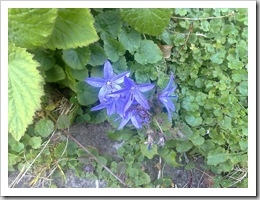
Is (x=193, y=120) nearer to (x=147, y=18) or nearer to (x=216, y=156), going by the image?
(x=216, y=156)

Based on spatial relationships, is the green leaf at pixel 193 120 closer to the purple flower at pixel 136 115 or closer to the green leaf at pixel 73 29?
the purple flower at pixel 136 115

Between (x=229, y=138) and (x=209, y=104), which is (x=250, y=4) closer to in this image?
(x=209, y=104)

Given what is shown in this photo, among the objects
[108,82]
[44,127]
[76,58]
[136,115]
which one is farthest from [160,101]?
[44,127]

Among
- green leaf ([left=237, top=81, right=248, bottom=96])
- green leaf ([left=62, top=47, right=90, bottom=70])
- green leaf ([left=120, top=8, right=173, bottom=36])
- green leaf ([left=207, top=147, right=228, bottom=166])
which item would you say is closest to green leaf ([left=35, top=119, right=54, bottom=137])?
green leaf ([left=62, top=47, right=90, bottom=70])

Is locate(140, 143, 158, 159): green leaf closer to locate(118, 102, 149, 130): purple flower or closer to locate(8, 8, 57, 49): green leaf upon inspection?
locate(118, 102, 149, 130): purple flower

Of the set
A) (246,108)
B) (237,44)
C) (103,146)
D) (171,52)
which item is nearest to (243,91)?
(246,108)

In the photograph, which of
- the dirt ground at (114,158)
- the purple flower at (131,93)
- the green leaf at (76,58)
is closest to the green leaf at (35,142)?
the dirt ground at (114,158)
